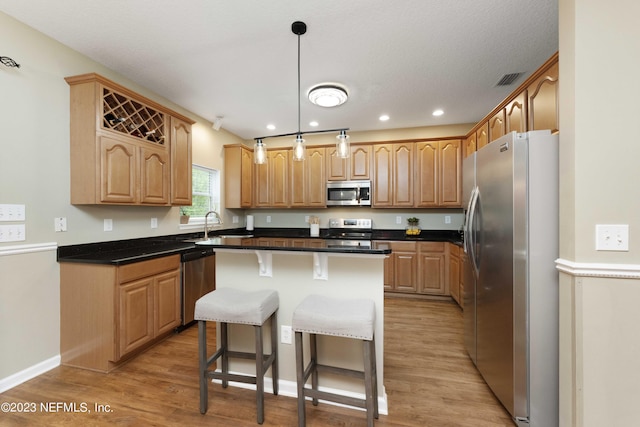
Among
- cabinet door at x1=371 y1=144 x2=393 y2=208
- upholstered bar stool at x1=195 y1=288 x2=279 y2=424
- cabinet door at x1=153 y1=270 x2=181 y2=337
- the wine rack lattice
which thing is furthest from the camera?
cabinet door at x1=371 y1=144 x2=393 y2=208

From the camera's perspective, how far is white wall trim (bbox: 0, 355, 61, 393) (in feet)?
6.15

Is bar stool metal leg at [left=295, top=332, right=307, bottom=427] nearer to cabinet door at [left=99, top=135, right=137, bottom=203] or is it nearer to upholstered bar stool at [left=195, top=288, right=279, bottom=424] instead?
upholstered bar stool at [left=195, top=288, right=279, bottom=424]

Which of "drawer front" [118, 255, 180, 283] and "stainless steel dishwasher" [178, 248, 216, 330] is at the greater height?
"drawer front" [118, 255, 180, 283]

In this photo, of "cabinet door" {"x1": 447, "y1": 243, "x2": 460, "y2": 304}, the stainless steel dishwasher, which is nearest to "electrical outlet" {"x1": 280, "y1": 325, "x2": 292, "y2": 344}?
the stainless steel dishwasher

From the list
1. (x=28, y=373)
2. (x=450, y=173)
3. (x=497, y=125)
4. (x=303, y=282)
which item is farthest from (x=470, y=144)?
(x=28, y=373)

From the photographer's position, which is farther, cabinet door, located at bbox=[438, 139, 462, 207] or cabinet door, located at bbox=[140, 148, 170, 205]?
cabinet door, located at bbox=[438, 139, 462, 207]

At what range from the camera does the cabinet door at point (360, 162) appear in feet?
14.3

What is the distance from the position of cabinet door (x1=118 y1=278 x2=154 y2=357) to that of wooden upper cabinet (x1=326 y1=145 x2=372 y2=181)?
3.06 m

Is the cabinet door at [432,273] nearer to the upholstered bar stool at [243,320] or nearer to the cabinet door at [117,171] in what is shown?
the upholstered bar stool at [243,320]

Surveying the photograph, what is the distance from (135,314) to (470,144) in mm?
4482

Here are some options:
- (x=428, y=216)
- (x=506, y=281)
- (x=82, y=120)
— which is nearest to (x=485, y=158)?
(x=506, y=281)

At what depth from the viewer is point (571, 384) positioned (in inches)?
51.6

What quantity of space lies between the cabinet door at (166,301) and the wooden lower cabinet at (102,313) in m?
0.11

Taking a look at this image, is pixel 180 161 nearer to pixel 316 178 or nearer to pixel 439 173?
pixel 316 178
